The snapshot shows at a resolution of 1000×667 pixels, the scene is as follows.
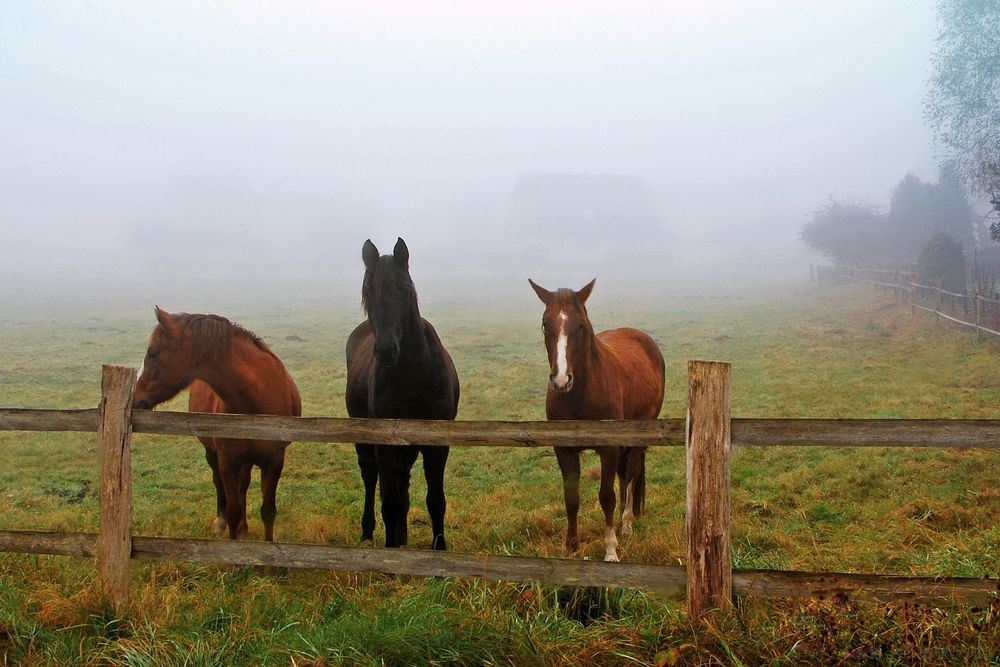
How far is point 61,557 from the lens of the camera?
502cm

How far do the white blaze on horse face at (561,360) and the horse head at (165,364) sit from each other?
10.8 ft

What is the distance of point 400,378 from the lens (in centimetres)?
530

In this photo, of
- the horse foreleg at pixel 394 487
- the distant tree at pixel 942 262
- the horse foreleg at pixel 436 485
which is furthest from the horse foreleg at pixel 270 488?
the distant tree at pixel 942 262

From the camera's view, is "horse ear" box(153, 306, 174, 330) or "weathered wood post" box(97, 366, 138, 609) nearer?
"weathered wood post" box(97, 366, 138, 609)

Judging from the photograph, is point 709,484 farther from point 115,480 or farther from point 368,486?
point 368,486

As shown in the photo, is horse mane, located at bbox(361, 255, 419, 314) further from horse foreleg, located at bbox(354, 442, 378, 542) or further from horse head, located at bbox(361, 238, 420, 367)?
horse foreleg, located at bbox(354, 442, 378, 542)

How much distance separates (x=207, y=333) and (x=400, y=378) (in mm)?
1908

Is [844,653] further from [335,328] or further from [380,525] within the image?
[335,328]

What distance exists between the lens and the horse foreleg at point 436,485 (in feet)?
17.6

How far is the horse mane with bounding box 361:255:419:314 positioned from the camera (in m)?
4.93

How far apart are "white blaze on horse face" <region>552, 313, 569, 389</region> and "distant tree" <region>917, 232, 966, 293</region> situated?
30.6 m

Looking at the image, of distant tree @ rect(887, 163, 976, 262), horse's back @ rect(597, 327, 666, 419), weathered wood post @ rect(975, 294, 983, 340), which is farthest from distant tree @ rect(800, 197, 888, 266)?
horse's back @ rect(597, 327, 666, 419)

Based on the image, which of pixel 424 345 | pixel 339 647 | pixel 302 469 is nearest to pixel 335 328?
pixel 302 469

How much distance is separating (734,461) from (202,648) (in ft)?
25.9
